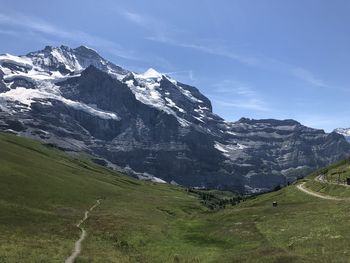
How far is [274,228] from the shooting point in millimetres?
78375

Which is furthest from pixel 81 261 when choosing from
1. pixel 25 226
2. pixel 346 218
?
pixel 346 218

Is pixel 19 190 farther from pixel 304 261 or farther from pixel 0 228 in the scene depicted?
pixel 304 261

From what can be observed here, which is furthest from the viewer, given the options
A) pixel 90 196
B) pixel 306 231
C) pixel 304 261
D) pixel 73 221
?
pixel 90 196

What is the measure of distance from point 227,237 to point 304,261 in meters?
31.3

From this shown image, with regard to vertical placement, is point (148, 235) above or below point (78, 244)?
above

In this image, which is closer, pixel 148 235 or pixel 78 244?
pixel 78 244

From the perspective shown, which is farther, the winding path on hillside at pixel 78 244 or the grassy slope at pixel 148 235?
the winding path on hillside at pixel 78 244

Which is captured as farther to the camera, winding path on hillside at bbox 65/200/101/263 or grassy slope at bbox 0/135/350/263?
winding path on hillside at bbox 65/200/101/263

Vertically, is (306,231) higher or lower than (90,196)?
higher

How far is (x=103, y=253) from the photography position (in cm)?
6216

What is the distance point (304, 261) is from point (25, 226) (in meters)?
45.5

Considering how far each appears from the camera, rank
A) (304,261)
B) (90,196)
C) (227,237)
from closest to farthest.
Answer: (304,261), (227,237), (90,196)

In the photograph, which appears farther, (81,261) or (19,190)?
(19,190)

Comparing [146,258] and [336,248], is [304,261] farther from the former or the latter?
[146,258]
